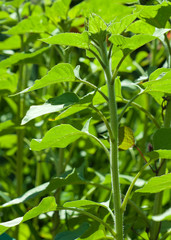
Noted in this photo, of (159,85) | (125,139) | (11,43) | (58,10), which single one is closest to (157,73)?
(159,85)

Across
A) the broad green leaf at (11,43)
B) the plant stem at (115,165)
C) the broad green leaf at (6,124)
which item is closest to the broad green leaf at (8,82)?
the broad green leaf at (6,124)

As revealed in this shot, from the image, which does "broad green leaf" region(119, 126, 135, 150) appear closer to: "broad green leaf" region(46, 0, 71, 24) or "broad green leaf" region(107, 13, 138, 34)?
"broad green leaf" region(107, 13, 138, 34)

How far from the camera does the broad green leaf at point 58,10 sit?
0.84 meters

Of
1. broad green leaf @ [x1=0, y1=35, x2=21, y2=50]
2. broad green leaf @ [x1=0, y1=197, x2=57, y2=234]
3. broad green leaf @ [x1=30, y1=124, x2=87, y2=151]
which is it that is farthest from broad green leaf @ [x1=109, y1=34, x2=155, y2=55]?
broad green leaf @ [x1=0, y1=35, x2=21, y2=50]

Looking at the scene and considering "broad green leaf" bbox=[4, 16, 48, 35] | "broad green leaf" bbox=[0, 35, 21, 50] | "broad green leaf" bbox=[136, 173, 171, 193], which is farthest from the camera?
"broad green leaf" bbox=[0, 35, 21, 50]

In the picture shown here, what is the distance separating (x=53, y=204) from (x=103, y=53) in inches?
9.4

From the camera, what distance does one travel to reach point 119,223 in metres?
0.60

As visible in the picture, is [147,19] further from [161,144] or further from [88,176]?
[88,176]

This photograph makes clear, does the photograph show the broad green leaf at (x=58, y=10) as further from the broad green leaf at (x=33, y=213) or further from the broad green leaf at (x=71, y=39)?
the broad green leaf at (x=33, y=213)

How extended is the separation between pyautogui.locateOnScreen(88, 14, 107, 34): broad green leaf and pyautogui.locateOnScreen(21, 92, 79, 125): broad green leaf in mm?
101

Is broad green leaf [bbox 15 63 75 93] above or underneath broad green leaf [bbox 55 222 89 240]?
Result: above

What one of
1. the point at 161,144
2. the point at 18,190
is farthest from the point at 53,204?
the point at 18,190

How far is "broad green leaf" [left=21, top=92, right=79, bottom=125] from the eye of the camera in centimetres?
55

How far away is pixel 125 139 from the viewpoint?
0.69 meters
